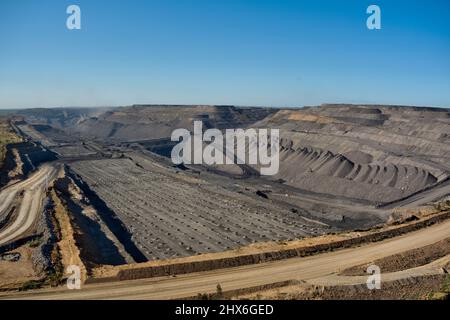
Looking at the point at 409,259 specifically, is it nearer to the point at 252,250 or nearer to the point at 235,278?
the point at 252,250

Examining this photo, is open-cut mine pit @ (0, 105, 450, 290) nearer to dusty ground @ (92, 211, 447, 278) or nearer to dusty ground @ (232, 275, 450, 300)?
dusty ground @ (92, 211, 447, 278)

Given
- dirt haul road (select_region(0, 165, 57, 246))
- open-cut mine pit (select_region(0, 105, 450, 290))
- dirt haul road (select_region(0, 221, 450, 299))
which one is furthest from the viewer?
open-cut mine pit (select_region(0, 105, 450, 290))

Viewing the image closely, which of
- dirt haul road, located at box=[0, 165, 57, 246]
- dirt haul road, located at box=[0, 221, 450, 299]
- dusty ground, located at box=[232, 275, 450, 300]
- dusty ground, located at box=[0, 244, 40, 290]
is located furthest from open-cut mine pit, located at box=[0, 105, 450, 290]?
dusty ground, located at box=[232, 275, 450, 300]

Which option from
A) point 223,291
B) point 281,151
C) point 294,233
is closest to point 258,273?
point 223,291

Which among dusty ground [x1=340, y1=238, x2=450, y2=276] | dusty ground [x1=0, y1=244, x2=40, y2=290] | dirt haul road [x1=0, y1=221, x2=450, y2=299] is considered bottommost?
dusty ground [x1=0, y1=244, x2=40, y2=290]

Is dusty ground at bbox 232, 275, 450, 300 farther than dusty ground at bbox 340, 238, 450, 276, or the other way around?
dusty ground at bbox 340, 238, 450, 276

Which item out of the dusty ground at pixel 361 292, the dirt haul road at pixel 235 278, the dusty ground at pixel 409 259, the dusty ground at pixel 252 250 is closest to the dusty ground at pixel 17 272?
the dirt haul road at pixel 235 278
